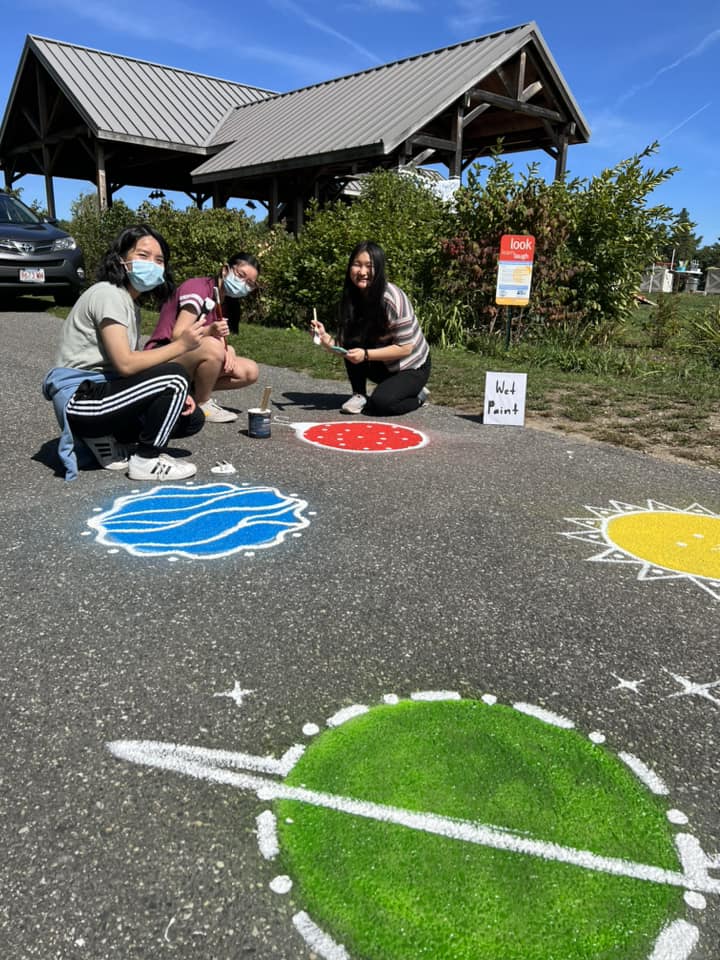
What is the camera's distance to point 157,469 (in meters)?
3.94

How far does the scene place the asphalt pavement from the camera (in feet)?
4.69

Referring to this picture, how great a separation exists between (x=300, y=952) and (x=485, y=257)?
9305 mm

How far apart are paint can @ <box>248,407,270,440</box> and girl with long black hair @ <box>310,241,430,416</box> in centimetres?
85

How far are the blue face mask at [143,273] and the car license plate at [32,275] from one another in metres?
8.39

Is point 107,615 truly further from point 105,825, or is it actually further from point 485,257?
point 485,257

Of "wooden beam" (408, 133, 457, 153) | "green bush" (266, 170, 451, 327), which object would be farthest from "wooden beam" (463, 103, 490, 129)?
"green bush" (266, 170, 451, 327)

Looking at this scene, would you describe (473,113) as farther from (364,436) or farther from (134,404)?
(134,404)

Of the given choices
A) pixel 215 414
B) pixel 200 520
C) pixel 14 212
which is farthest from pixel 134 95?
pixel 200 520

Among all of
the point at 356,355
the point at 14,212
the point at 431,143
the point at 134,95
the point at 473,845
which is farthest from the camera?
the point at 134,95

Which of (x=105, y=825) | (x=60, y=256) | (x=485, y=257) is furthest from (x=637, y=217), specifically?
(x=105, y=825)

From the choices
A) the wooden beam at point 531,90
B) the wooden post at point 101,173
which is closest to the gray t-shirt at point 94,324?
the wooden beam at point 531,90

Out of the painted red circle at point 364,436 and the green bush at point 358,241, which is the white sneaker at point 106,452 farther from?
the green bush at point 358,241

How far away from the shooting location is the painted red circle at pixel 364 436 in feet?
15.8

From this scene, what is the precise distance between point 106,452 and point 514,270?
5.87 meters
